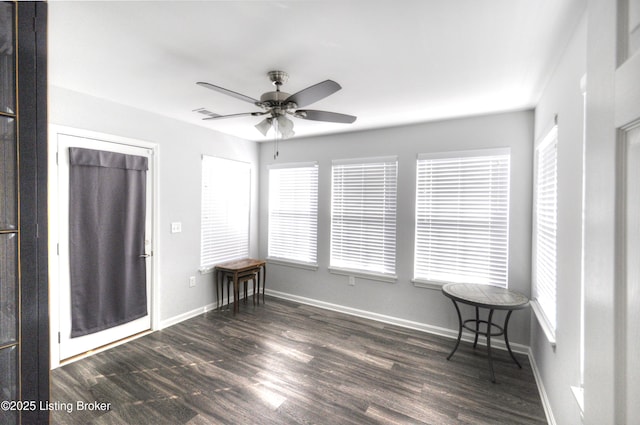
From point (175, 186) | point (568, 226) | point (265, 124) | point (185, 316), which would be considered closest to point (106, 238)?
point (175, 186)

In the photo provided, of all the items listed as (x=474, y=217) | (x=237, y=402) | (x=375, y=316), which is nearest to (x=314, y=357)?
(x=237, y=402)

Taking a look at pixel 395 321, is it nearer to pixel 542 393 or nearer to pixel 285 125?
pixel 542 393

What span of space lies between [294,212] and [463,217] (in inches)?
97.8

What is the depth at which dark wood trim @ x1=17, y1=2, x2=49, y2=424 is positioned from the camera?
1054mm

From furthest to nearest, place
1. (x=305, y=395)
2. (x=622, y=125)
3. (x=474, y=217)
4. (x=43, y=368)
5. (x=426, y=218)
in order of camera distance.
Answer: (x=426, y=218) → (x=474, y=217) → (x=305, y=395) → (x=43, y=368) → (x=622, y=125)

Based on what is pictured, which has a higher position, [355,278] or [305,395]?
[355,278]

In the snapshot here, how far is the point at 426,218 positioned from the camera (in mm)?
3479

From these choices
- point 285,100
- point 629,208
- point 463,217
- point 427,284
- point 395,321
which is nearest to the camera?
point 629,208

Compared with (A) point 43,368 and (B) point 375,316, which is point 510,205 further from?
(A) point 43,368

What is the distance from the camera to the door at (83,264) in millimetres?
2633

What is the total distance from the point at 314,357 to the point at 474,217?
2.38m

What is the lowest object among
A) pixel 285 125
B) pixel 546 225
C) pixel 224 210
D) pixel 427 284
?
pixel 427 284

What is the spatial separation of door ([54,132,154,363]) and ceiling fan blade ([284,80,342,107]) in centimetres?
227

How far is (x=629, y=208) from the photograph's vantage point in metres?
0.56
